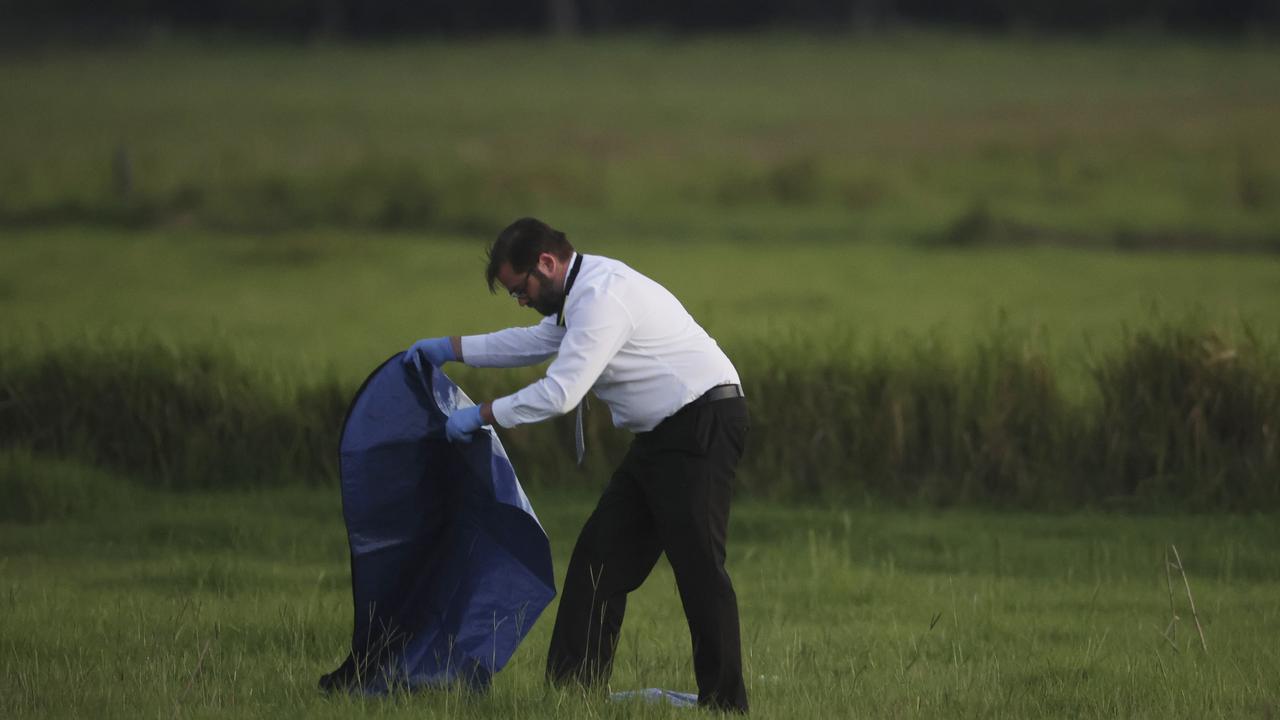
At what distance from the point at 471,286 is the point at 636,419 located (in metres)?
18.9

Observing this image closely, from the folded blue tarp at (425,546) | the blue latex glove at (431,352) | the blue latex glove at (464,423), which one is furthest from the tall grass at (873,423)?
the blue latex glove at (464,423)

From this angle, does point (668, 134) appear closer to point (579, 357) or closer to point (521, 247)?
point (521, 247)

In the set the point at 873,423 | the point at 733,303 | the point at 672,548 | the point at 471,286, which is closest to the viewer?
the point at 672,548

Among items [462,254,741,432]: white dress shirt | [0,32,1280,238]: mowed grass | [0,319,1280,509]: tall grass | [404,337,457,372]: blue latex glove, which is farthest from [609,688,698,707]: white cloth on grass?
[0,32,1280,238]: mowed grass

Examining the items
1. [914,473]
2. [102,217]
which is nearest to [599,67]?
[102,217]

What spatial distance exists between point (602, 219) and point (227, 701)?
89.2 feet

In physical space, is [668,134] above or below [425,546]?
below

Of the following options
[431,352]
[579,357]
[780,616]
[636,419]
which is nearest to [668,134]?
[780,616]

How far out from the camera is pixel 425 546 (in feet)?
23.4

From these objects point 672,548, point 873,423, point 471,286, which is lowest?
point 471,286

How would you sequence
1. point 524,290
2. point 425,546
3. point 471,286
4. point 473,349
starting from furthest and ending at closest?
point 471,286
point 425,546
point 473,349
point 524,290

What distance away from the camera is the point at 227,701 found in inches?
260

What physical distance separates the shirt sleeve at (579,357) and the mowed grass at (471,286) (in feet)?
39.8

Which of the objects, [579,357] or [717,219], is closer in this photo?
[579,357]
